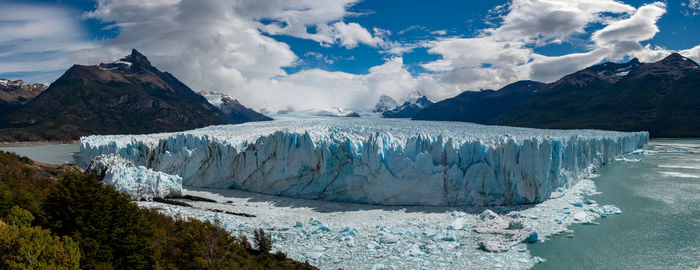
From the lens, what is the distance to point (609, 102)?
85125 millimetres

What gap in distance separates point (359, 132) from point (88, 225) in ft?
51.9

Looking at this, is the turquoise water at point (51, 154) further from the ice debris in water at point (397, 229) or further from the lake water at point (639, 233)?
the lake water at point (639, 233)

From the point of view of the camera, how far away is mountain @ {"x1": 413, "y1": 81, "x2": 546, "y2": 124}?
129 metres

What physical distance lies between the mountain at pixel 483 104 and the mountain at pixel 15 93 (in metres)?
130

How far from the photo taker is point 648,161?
32.1 m

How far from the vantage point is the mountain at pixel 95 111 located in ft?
238

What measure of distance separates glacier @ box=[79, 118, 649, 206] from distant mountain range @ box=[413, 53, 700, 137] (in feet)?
188

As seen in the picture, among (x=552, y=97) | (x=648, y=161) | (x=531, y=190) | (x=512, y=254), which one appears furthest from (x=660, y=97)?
(x=512, y=254)

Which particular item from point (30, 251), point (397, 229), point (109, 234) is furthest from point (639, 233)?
point (30, 251)

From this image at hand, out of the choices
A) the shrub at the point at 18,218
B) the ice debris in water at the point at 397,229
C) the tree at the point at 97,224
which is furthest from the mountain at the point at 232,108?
the shrub at the point at 18,218

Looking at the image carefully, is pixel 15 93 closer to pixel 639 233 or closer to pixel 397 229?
pixel 397 229

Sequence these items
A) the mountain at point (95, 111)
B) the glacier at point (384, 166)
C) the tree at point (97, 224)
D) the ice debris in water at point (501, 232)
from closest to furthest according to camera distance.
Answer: the tree at point (97, 224), the ice debris in water at point (501, 232), the glacier at point (384, 166), the mountain at point (95, 111)

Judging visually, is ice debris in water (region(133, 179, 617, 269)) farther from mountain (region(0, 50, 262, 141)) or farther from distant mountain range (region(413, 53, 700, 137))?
mountain (region(0, 50, 262, 141))

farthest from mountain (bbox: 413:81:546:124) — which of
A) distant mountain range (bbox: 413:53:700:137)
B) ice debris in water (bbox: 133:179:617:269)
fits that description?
ice debris in water (bbox: 133:179:617:269)
